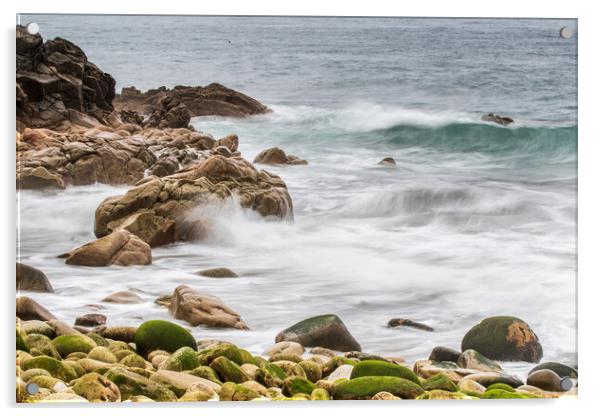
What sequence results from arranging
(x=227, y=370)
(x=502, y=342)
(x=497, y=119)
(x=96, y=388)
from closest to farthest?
(x=96, y=388), (x=227, y=370), (x=502, y=342), (x=497, y=119)

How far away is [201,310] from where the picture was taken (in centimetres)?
560

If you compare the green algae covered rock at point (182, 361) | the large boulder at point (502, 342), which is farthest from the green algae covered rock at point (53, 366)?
the large boulder at point (502, 342)

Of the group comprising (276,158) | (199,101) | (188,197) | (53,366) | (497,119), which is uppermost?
(199,101)

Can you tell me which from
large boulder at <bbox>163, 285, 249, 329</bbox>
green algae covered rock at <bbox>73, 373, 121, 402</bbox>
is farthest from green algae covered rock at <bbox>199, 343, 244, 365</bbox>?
green algae covered rock at <bbox>73, 373, 121, 402</bbox>

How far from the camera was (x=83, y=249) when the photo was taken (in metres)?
5.68

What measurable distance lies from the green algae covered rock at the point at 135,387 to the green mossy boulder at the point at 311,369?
75cm

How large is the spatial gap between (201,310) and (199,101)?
4.07ft

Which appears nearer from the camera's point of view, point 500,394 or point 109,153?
point 500,394

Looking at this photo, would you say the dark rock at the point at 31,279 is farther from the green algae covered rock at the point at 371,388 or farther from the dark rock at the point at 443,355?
the dark rock at the point at 443,355

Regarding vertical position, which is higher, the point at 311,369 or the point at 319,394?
the point at 311,369

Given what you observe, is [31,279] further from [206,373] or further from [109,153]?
[206,373]

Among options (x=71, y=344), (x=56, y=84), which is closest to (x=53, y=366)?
(x=71, y=344)

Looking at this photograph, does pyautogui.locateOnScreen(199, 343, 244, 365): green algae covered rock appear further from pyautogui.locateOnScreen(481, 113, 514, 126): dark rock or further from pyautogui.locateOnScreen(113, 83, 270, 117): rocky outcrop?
pyautogui.locateOnScreen(481, 113, 514, 126): dark rock
